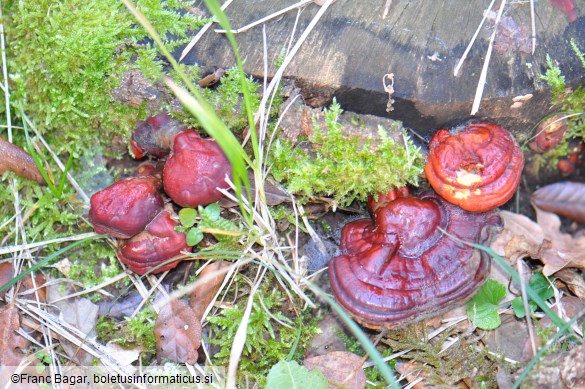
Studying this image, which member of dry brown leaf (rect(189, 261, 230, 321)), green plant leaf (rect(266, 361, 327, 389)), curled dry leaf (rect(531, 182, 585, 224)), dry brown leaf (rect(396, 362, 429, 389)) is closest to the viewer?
green plant leaf (rect(266, 361, 327, 389))

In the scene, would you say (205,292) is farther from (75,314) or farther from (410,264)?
(410,264)

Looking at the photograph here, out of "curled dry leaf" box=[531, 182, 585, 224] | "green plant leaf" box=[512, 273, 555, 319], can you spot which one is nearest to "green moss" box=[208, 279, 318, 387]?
"green plant leaf" box=[512, 273, 555, 319]

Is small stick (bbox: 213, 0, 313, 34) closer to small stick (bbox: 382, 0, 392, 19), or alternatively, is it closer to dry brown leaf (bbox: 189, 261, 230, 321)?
small stick (bbox: 382, 0, 392, 19)

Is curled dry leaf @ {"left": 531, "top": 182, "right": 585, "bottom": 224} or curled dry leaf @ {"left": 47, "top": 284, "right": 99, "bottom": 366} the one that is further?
curled dry leaf @ {"left": 531, "top": 182, "right": 585, "bottom": 224}

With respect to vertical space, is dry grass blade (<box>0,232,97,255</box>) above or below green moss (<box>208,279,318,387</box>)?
above

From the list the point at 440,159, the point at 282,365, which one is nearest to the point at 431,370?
the point at 282,365

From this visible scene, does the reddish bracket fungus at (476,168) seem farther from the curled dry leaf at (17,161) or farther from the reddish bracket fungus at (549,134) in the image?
the curled dry leaf at (17,161)
